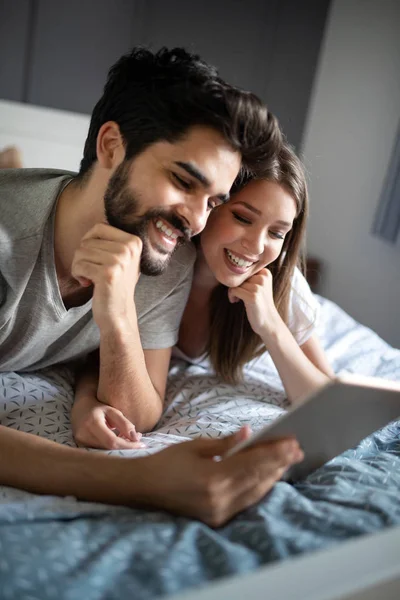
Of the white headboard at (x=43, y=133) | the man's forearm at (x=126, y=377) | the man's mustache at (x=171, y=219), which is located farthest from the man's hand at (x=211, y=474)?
the white headboard at (x=43, y=133)

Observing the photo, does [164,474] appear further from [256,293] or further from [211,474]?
[256,293]

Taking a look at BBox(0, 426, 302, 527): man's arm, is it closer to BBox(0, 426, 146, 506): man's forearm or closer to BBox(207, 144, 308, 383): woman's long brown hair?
BBox(0, 426, 146, 506): man's forearm

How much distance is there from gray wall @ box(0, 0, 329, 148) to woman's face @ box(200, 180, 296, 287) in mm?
1562

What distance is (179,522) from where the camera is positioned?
0.91 m

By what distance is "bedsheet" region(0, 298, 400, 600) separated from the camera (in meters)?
0.73

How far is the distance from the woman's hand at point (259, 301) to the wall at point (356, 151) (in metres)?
1.49

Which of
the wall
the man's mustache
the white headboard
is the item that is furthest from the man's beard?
the wall

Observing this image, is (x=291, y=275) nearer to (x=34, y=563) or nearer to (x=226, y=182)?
(x=226, y=182)

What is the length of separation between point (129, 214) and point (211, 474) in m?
0.62

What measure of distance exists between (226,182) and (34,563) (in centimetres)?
83

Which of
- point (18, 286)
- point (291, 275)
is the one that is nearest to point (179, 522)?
point (18, 286)

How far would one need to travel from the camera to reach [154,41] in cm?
285

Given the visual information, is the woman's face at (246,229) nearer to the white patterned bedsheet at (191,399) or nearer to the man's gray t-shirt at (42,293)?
the man's gray t-shirt at (42,293)

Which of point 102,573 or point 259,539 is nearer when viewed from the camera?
point 102,573
